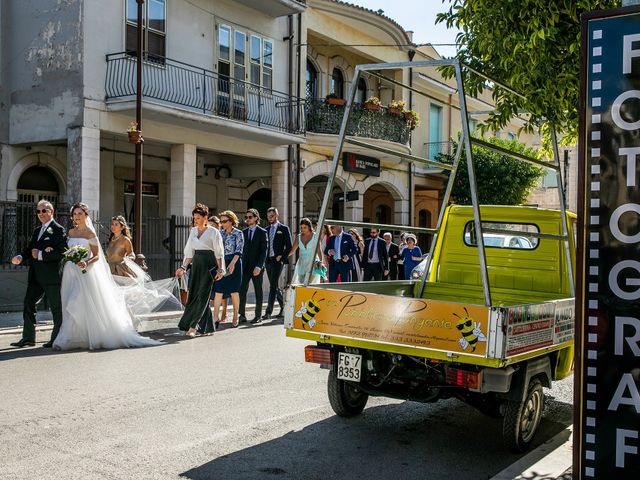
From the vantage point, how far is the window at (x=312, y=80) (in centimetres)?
2325

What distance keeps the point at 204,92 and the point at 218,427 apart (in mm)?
13219

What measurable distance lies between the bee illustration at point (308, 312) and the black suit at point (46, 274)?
494 centimetres

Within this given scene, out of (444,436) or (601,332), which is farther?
(444,436)

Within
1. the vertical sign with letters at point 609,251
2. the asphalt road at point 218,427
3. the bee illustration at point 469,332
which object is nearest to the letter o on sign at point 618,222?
the vertical sign with letters at point 609,251

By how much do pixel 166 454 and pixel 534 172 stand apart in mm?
24955

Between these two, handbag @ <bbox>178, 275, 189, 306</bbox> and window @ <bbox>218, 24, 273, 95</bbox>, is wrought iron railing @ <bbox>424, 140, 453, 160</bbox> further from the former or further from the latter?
handbag @ <bbox>178, 275, 189, 306</bbox>

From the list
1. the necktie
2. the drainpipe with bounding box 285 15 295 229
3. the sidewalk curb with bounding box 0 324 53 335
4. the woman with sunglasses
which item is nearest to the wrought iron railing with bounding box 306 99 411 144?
the drainpipe with bounding box 285 15 295 229

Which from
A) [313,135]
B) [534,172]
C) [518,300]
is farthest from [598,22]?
[534,172]

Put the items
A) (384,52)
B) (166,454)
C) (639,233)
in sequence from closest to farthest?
(639,233) < (166,454) < (384,52)

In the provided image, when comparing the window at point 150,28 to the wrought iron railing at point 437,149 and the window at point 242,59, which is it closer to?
the window at point 242,59

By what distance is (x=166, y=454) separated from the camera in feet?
16.1

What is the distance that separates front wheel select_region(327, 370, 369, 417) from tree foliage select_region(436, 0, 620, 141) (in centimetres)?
294

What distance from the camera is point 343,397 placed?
598cm

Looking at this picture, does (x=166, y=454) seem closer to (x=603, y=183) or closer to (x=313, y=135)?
(x=603, y=183)
